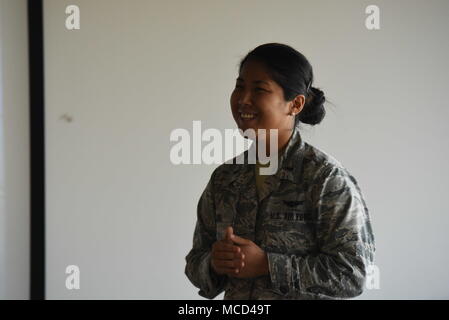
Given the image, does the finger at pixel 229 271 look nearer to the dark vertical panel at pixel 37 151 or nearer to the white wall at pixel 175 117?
the white wall at pixel 175 117

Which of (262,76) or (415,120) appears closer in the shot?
(262,76)

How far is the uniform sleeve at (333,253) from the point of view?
81 centimetres

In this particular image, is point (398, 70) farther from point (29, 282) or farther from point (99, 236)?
point (29, 282)

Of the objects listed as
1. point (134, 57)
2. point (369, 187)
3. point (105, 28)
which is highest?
point (105, 28)

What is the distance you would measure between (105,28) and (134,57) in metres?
0.17

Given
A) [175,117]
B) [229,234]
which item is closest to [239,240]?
[229,234]

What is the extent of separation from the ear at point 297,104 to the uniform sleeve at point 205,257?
231 mm

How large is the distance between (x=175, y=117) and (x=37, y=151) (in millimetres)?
604

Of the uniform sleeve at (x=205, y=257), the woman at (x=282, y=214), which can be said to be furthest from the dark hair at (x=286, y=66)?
the uniform sleeve at (x=205, y=257)

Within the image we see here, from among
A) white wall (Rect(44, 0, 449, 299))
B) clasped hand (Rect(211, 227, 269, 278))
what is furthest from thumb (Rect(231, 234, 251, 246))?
white wall (Rect(44, 0, 449, 299))

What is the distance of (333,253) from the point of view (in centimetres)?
82

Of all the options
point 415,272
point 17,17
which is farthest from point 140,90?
point 415,272

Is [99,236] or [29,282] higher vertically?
[99,236]

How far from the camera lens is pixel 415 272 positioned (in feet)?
6.75
